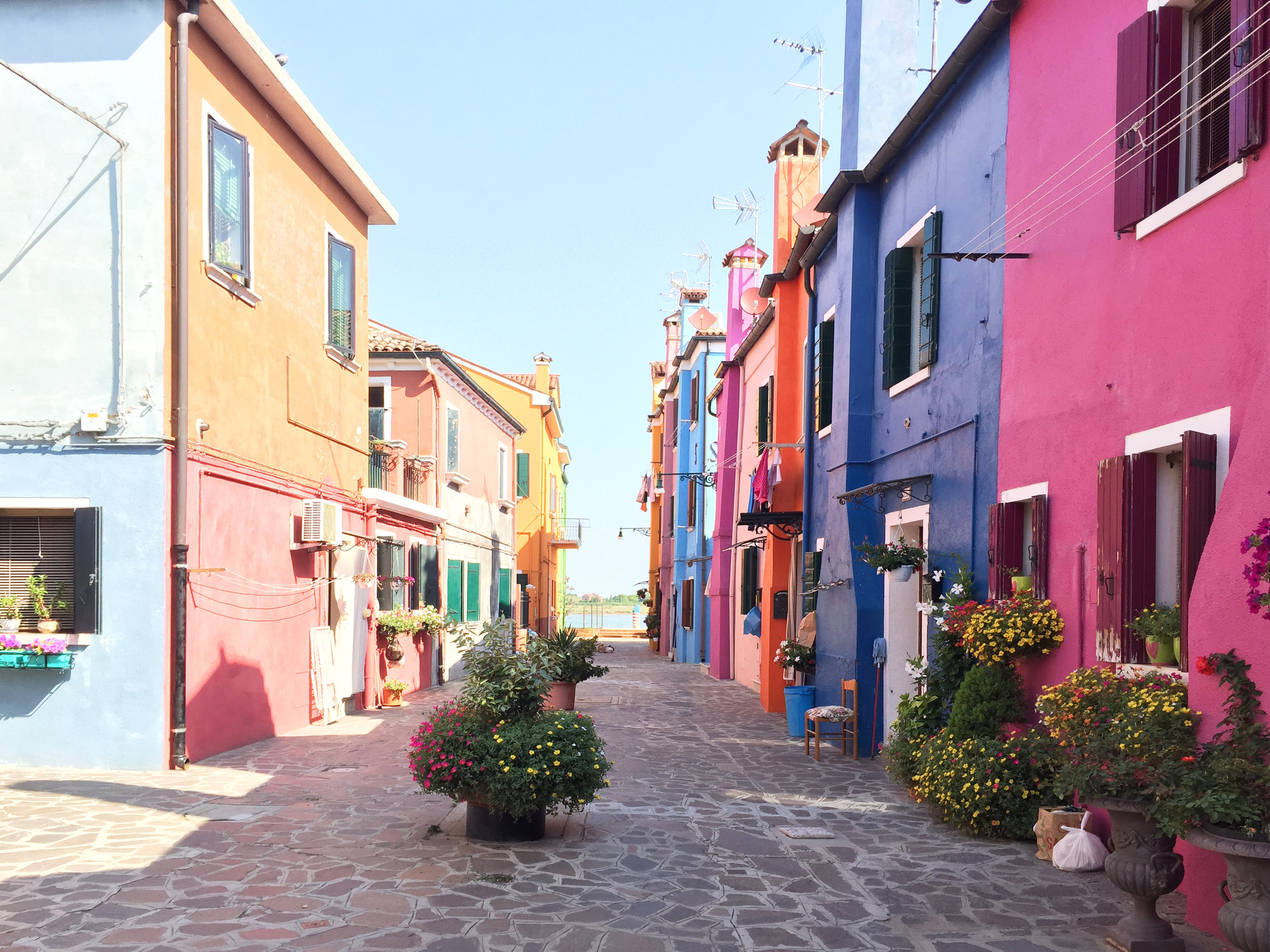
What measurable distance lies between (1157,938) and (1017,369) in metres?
4.52

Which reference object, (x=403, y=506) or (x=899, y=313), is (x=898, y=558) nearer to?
(x=899, y=313)

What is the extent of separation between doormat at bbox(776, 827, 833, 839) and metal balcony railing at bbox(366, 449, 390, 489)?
10.3 metres

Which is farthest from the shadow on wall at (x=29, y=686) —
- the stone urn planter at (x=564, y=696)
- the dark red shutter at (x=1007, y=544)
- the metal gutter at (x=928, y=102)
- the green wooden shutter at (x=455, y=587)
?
the green wooden shutter at (x=455, y=587)

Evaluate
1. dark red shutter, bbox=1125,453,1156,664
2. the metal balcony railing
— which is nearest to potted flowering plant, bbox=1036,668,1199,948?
dark red shutter, bbox=1125,453,1156,664

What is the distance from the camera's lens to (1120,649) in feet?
20.8

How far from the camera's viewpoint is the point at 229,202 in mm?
11078

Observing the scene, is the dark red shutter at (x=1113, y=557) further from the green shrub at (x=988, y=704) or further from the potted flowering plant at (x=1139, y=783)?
the green shrub at (x=988, y=704)

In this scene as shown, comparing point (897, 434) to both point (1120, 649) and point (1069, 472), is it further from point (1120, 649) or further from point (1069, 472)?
point (1120, 649)

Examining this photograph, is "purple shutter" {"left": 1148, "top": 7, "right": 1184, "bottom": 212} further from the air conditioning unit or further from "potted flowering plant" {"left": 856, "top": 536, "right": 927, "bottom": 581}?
the air conditioning unit

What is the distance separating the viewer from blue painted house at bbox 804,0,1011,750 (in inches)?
358

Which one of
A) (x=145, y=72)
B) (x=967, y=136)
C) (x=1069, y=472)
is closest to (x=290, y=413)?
(x=145, y=72)

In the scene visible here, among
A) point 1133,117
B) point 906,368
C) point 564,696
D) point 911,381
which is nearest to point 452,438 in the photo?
point 564,696

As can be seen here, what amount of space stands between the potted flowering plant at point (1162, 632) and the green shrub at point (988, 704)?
1.85 meters

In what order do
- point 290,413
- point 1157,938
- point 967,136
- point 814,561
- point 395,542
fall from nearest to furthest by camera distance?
point 1157,938 → point 967,136 → point 290,413 → point 814,561 → point 395,542
